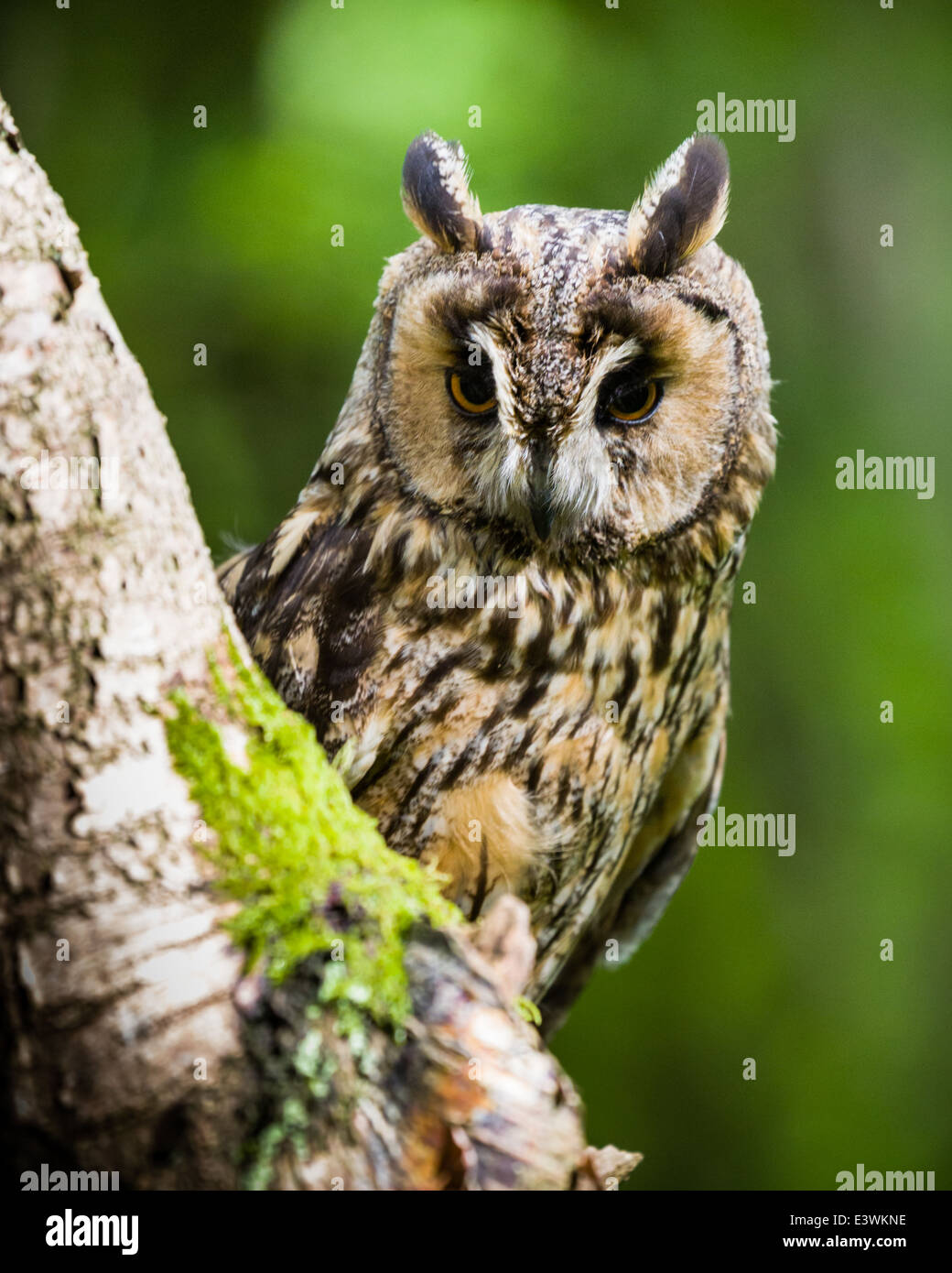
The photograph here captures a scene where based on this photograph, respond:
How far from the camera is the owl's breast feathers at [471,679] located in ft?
6.11

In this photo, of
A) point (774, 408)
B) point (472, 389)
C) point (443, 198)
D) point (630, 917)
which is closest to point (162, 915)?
point (472, 389)

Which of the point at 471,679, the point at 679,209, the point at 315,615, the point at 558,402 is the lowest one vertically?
the point at 471,679

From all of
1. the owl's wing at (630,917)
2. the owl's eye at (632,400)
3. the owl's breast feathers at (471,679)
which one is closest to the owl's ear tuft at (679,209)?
the owl's eye at (632,400)

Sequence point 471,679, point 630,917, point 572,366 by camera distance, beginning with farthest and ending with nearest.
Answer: point 630,917 → point 471,679 → point 572,366

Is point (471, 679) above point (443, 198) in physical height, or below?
below

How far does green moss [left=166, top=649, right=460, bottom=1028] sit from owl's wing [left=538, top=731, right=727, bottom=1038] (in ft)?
4.62

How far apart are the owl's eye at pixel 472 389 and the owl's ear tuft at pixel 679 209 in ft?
0.96

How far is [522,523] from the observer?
1.80m

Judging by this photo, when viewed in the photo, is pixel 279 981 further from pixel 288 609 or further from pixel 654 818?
pixel 654 818

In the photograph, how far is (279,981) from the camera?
1000mm

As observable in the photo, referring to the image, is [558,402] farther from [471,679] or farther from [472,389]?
[471,679]

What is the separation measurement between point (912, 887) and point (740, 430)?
6.75 ft

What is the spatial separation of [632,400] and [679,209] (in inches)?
12.4

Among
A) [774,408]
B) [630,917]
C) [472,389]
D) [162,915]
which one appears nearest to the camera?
[162,915]
